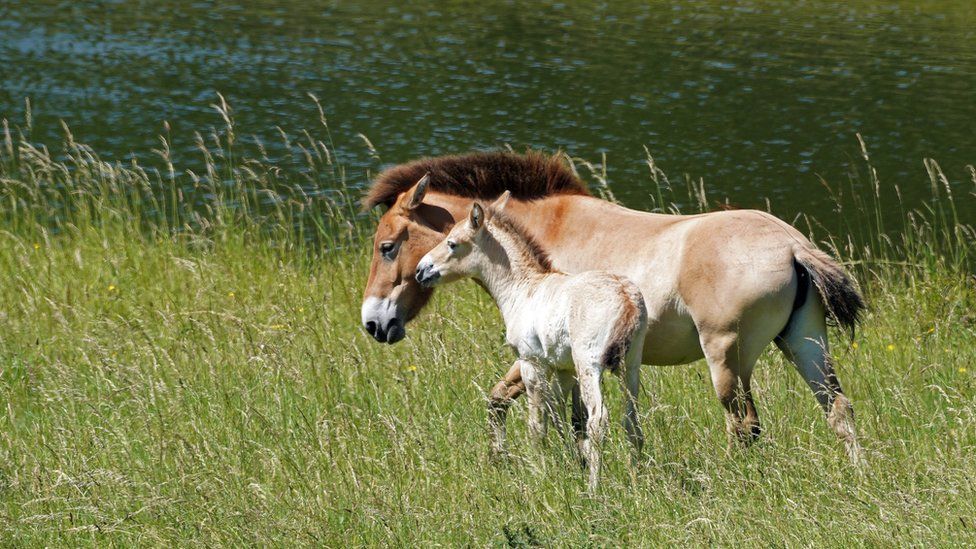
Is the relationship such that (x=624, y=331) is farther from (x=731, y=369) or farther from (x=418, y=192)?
(x=418, y=192)

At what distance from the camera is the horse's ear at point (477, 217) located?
5059mm

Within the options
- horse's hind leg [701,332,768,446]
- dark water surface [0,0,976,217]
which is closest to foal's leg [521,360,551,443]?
horse's hind leg [701,332,768,446]

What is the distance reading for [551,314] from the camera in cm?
474

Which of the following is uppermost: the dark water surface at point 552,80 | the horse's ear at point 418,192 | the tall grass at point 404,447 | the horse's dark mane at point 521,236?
the horse's dark mane at point 521,236

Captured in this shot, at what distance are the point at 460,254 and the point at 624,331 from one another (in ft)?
3.24

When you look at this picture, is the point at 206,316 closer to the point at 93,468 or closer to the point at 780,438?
the point at 93,468

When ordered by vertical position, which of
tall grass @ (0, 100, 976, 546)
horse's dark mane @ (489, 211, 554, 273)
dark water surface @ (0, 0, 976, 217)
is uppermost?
horse's dark mane @ (489, 211, 554, 273)

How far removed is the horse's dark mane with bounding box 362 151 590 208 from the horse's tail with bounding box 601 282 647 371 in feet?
5.19

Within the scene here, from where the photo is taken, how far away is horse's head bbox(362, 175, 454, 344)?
589cm

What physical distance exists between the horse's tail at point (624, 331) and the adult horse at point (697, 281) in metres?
0.60

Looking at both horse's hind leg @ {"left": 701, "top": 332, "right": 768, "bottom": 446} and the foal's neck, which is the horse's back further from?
the foal's neck

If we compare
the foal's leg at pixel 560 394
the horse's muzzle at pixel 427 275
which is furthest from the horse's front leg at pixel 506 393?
the horse's muzzle at pixel 427 275

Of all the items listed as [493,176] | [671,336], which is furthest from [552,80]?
[671,336]

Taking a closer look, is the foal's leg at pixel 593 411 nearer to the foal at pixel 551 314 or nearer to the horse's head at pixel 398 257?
the foal at pixel 551 314
